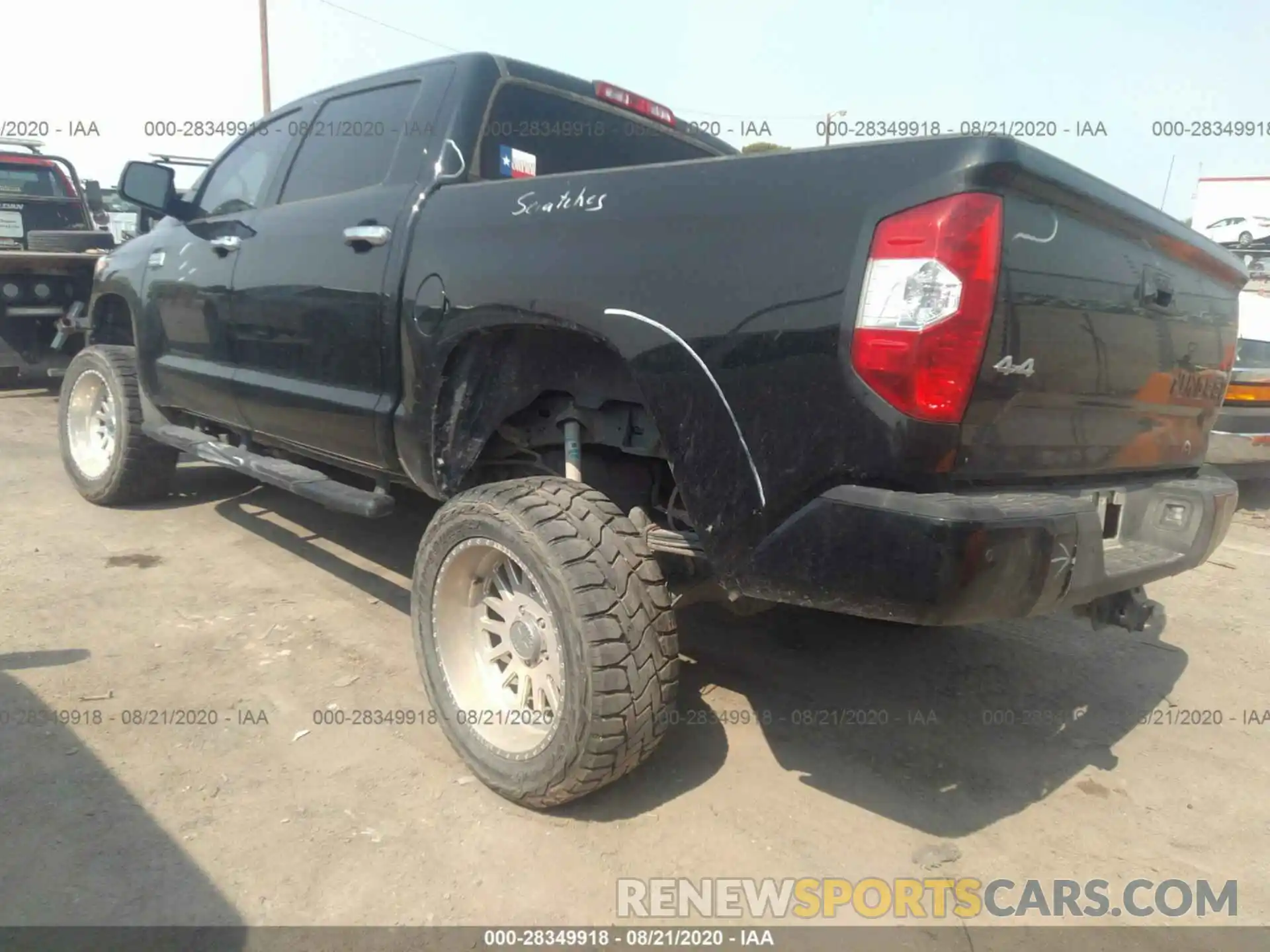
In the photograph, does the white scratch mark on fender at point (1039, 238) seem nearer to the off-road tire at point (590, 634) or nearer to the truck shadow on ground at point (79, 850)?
the off-road tire at point (590, 634)

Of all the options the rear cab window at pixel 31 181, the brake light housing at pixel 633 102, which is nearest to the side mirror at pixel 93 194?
the rear cab window at pixel 31 181

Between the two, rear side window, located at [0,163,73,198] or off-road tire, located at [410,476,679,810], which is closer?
off-road tire, located at [410,476,679,810]

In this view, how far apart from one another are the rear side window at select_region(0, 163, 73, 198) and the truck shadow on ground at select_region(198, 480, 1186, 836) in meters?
8.01

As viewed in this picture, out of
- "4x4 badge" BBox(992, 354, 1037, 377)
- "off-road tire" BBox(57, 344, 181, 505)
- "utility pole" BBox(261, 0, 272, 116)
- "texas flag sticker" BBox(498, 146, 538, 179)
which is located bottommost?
"off-road tire" BBox(57, 344, 181, 505)

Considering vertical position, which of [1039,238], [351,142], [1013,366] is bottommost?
[1013,366]

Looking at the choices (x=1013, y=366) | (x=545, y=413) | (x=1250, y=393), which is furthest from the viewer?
(x=1250, y=393)

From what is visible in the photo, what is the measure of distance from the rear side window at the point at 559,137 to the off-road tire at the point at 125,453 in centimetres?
282

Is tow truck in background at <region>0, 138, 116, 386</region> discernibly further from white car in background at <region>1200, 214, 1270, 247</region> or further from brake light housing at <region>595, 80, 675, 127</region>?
white car in background at <region>1200, 214, 1270, 247</region>

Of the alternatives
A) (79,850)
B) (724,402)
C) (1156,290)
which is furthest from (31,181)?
(1156,290)

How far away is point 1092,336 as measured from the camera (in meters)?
2.10

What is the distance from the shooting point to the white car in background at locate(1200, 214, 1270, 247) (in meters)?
23.2

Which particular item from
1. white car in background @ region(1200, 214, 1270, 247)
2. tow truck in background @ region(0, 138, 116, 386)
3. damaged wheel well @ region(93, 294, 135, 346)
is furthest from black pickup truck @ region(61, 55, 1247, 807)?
white car in background @ region(1200, 214, 1270, 247)

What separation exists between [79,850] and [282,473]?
5.33 ft

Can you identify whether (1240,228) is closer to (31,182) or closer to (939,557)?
(31,182)
